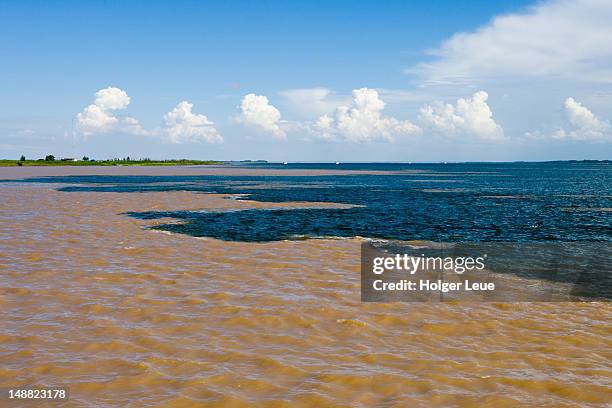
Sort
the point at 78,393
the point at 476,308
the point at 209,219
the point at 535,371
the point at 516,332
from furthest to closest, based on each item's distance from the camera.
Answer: the point at 209,219
the point at 476,308
the point at 516,332
the point at 535,371
the point at 78,393

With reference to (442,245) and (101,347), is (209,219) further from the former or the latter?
(101,347)

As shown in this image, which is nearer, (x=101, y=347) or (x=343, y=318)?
(x=101, y=347)

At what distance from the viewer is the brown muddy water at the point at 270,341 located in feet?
33.6

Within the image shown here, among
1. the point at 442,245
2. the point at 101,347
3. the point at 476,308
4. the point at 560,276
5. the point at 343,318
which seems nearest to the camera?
the point at 101,347

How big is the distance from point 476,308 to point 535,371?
5.42 m

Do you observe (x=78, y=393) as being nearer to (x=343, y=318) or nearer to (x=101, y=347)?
(x=101, y=347)

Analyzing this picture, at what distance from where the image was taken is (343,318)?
1533 cm

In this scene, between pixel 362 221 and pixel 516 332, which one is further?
pixel 362 221

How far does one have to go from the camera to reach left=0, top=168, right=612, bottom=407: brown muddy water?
33.6ft

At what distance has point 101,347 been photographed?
12.4m

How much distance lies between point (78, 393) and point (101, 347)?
8.38ft

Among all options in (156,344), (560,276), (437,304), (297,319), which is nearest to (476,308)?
(437,304)

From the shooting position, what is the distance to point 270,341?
43.4 ft

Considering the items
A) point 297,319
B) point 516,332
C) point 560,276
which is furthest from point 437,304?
point 560,276
